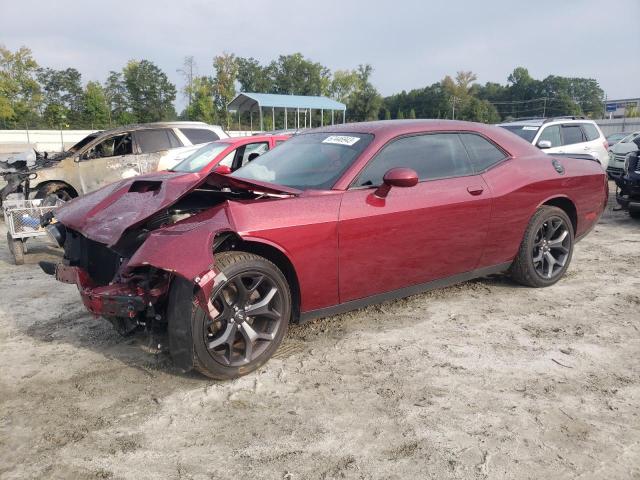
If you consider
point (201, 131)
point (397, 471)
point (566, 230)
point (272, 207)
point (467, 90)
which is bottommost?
point (397, 471)

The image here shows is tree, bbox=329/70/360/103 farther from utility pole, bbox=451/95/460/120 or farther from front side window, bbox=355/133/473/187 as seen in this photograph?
front side window, bbox=355/133/473/187

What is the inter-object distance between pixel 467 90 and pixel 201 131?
7559 cm

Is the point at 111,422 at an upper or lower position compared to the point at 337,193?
lower

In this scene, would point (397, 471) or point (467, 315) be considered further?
point (467, 315)

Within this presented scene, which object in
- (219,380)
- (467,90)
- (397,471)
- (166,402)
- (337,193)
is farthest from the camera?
(467,90)

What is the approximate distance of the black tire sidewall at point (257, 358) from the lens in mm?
2793

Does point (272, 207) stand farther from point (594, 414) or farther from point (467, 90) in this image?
point (467, 90)

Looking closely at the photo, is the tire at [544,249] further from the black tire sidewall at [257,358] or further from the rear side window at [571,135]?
the rear side window at [571,135]

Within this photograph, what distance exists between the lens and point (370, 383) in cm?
295

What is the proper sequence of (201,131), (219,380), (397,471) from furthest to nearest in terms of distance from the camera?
(201,131) → (219,380) → (397,471)

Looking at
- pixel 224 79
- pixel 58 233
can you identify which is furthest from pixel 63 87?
pixel 58 233

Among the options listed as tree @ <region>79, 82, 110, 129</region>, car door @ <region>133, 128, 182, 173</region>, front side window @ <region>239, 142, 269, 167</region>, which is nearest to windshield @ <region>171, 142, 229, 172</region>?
front side window @ <region>239, 142, 269, 167</region>

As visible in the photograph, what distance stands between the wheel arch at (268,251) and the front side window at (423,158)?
2.61 feet

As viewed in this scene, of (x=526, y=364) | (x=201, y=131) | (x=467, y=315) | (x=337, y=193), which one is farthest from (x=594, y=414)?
(x=201, y=131)
